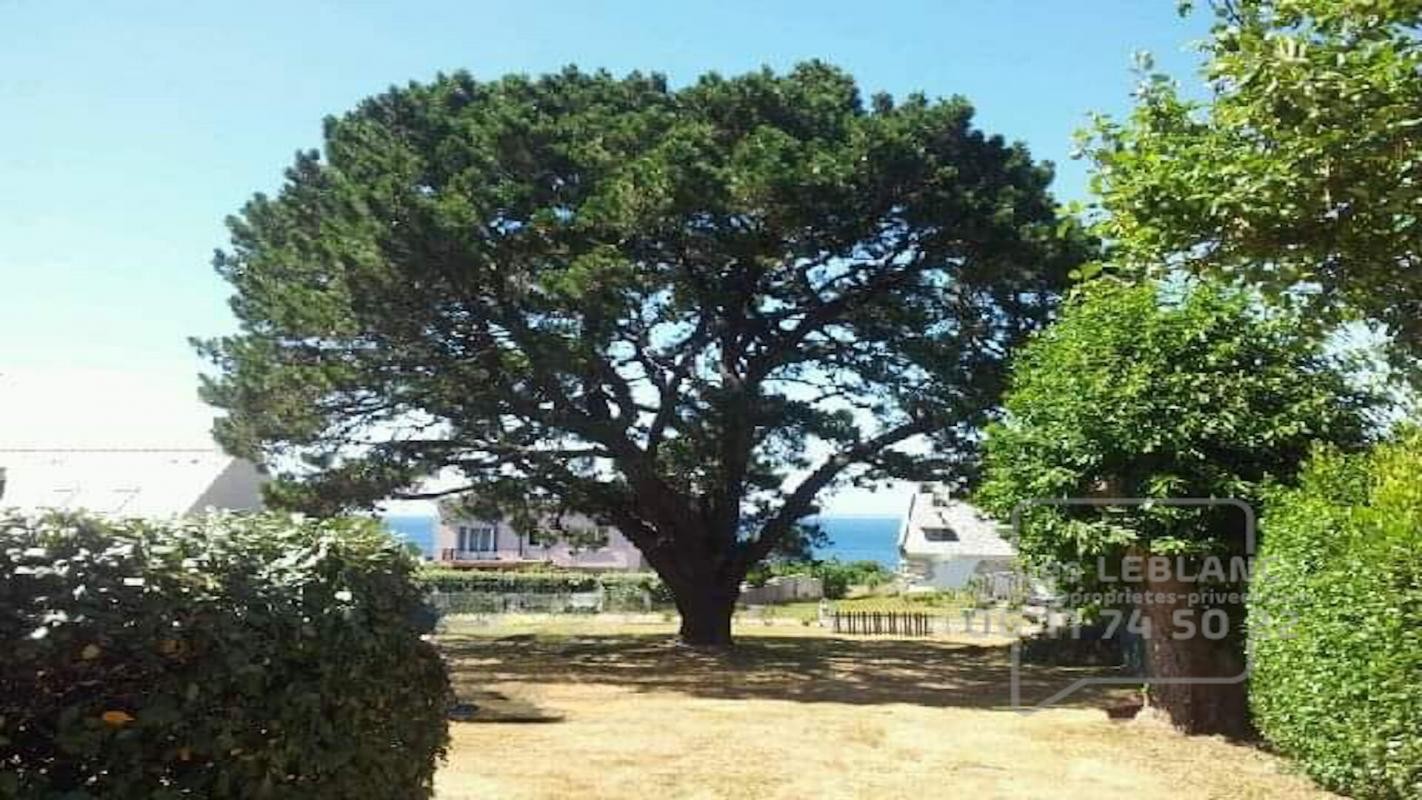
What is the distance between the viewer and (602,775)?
860cm

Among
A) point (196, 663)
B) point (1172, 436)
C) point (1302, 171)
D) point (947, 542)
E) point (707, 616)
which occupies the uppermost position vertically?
point (1302, 171)

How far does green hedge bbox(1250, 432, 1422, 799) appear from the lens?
22.6ft

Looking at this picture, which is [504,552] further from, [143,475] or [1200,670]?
[1200,670]

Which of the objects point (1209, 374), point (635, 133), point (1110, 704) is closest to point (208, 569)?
point (1209, 374)

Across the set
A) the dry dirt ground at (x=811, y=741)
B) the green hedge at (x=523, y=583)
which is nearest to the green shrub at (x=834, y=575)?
the green hedge at (x=523, y=583)

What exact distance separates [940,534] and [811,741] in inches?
2103

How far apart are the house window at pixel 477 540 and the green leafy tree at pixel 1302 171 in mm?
66958

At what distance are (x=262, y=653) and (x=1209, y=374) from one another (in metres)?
9.45

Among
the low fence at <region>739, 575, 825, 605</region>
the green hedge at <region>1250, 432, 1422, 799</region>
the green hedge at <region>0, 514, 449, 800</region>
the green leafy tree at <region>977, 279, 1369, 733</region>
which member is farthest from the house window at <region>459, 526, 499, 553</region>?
the green hedge at <region>0, 514, 449, 800</region>

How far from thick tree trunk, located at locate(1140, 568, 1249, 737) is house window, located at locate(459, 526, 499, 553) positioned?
6391cm

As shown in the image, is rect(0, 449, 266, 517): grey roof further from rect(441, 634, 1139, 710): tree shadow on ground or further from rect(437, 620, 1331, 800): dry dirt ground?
rect(437, 620, 1331, 800): dry dirt ground

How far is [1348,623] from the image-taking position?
754cm

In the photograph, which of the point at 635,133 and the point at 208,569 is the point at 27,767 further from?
the point at 635,133

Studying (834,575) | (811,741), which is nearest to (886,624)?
(834,575)
